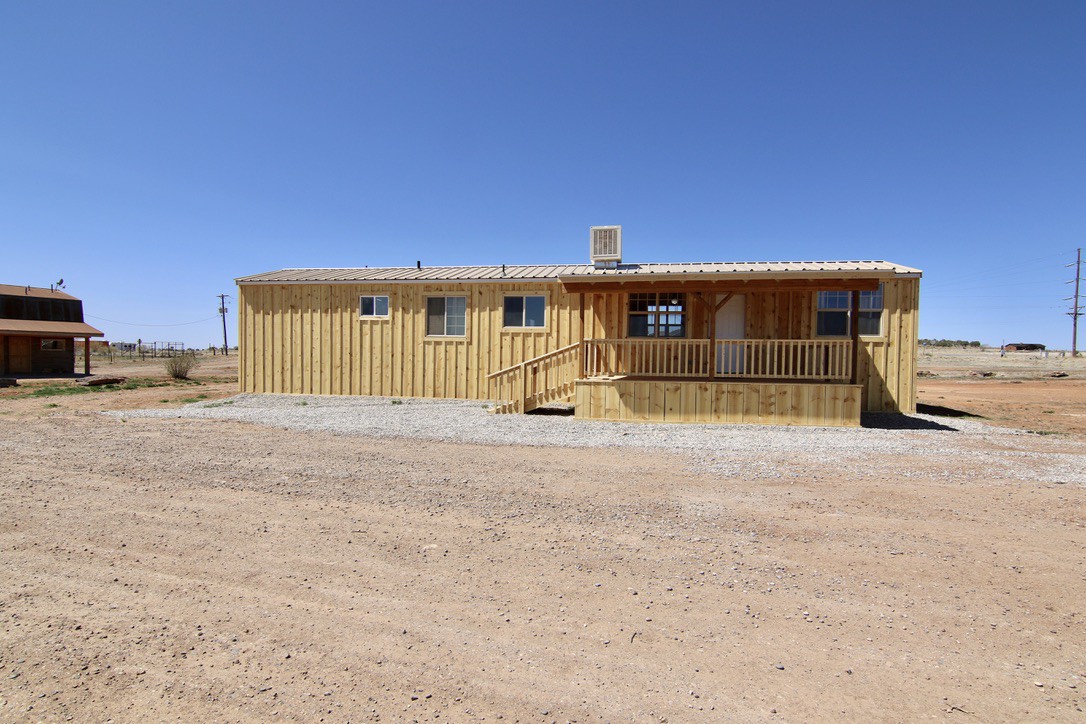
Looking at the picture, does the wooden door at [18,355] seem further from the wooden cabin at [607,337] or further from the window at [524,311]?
the window at [524,311]

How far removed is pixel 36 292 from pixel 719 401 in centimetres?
3050

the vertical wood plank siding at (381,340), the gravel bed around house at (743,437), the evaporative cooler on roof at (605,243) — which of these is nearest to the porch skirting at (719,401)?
the gravel bed around house at (743,437)

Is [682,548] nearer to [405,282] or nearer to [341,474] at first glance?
[341,474]

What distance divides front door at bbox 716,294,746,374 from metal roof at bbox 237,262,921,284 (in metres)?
0.89

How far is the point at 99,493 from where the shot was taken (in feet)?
17.1

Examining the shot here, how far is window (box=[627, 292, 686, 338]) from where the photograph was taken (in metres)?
12.7

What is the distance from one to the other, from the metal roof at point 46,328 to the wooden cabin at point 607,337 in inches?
595

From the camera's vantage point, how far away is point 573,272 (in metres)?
13.6

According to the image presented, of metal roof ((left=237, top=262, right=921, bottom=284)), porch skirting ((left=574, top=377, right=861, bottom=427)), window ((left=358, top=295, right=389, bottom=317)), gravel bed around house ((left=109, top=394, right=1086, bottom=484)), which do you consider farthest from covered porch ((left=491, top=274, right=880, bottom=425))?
window ((left=358, top=295, right=389, bottom=317))

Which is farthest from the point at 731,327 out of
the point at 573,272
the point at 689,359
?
the point at 573,272

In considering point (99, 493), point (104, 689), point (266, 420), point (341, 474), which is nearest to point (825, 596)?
point (104, 689)

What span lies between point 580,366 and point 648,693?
378 inches

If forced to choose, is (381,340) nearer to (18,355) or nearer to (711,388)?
(711,388)

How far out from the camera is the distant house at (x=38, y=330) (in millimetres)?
23375
